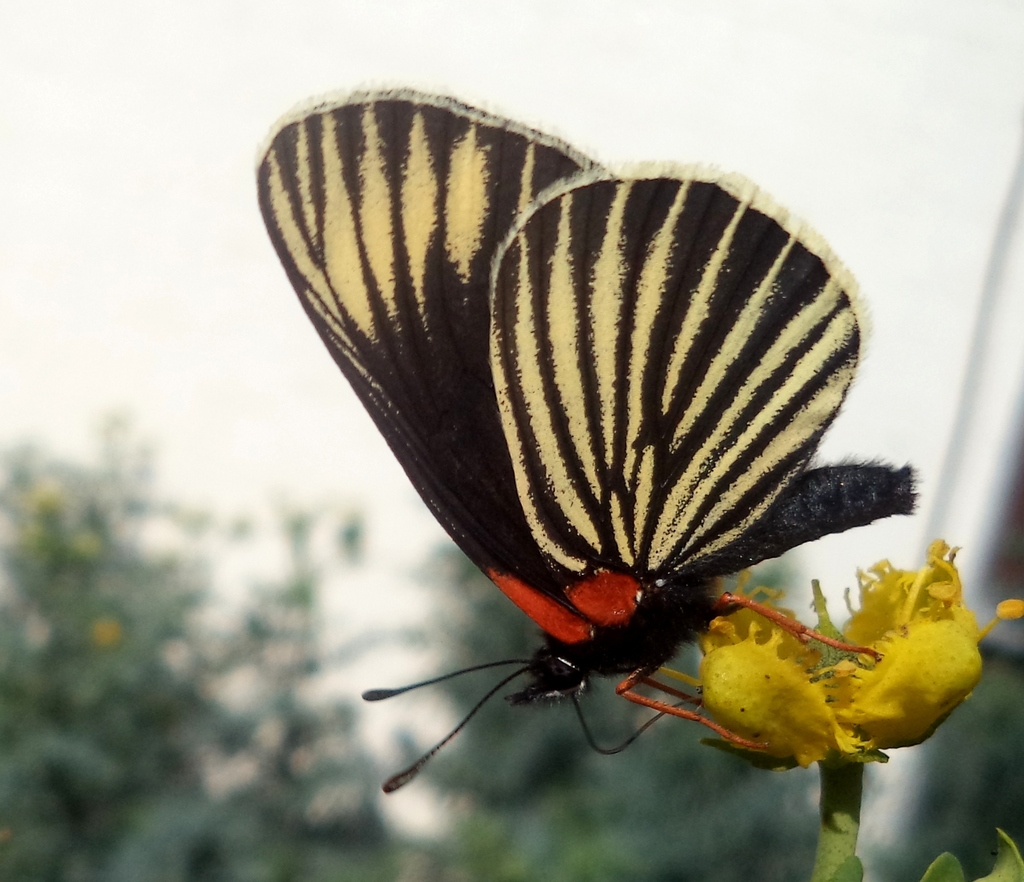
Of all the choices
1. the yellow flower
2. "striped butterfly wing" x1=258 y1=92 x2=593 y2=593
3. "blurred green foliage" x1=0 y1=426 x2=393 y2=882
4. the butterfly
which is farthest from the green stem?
"blurred green foliage" x1=0 y1=426 x2=393 y2=882

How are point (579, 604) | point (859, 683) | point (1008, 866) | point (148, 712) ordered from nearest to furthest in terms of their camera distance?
point (1008, 866) → point (859, 683) → point (579, 604) → point (148, 712)

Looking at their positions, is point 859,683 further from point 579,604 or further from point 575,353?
point 575,353

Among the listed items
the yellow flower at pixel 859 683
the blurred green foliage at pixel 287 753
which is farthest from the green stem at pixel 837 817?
the blurred green foliage at pixel 287 753

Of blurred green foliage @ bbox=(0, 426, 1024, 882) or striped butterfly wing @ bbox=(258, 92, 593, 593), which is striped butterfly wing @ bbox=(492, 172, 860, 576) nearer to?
striped butterfly wing @ bbox=(258, 92, 593, 593)

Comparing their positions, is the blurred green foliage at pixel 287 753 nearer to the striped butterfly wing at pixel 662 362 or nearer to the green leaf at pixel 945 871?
the striped butterfly wing at pixel 662 362

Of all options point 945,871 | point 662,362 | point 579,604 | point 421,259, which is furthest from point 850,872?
point 421,259

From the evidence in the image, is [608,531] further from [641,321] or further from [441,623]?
[441,623]


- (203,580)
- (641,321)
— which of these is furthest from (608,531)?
(203,580)
